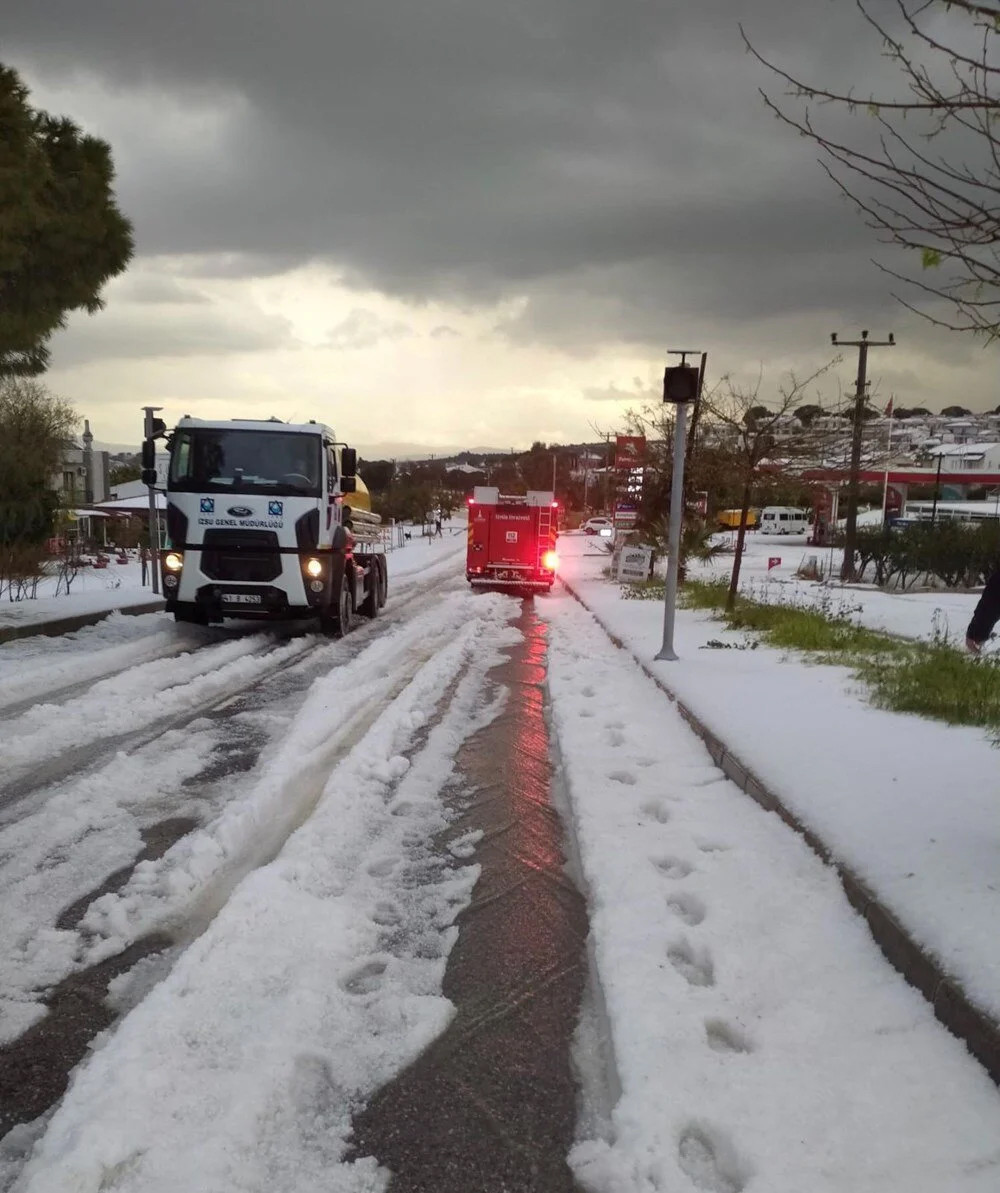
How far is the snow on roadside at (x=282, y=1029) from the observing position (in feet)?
8.05

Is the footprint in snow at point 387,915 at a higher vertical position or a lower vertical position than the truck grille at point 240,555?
lower

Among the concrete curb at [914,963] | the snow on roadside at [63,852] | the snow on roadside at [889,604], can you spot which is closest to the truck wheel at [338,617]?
→ the snow on roadside at [63,852]

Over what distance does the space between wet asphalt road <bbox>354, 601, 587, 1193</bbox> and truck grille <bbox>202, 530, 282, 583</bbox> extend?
7.87m

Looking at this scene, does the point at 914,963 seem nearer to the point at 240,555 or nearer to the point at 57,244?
the point at 240,555

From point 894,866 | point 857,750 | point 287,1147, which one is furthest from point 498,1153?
point 857,750

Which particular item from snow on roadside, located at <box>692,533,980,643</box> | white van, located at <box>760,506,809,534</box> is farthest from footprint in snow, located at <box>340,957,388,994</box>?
white van, located at <box>760,506,809,534</box>

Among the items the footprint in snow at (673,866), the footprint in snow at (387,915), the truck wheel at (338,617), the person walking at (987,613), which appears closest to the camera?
the footprint in snow at (387,915)

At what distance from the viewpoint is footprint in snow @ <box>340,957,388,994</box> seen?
342 cm

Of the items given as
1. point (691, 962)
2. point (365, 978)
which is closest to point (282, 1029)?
point (365, 978)

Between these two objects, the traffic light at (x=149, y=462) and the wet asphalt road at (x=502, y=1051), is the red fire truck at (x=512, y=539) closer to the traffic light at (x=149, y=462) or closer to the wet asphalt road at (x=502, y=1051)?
the traffic light at (x=149, y=462)

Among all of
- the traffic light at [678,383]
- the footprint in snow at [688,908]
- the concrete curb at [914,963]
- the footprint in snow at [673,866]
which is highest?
the traffic light at [678,383]

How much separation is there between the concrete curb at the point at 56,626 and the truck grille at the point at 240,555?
2.42 metres

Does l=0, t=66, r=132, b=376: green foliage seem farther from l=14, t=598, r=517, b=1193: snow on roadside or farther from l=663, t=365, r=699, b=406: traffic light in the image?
l=14, t=598, r=517, b=1193: snow on roadside

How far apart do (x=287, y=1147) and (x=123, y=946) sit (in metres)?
1.52
